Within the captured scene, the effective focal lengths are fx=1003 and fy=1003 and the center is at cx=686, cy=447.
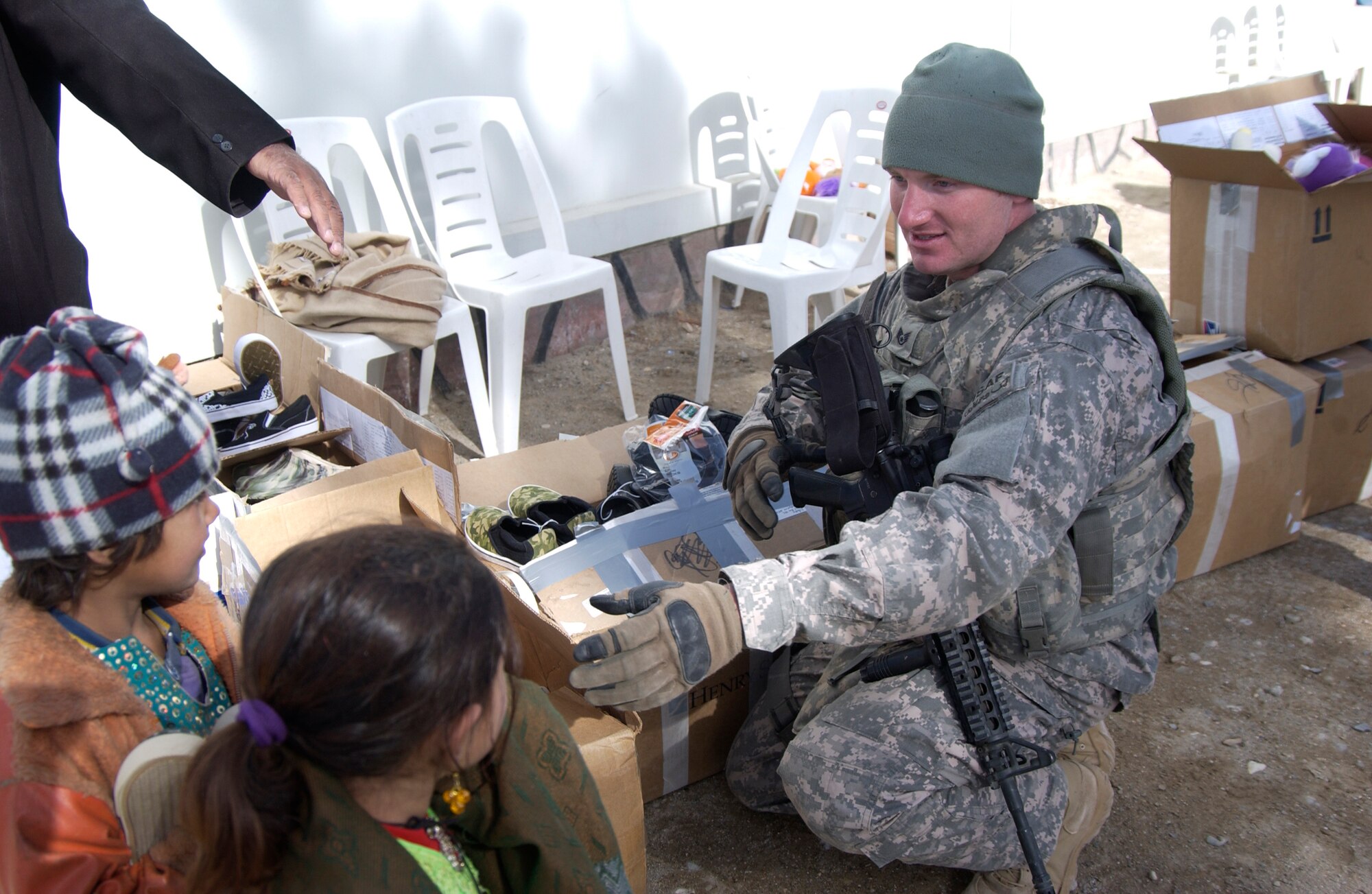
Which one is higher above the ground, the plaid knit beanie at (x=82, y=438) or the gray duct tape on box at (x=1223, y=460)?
the plaid knit beanie at (x=82, y=438)

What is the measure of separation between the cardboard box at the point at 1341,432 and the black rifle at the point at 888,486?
2.00 m

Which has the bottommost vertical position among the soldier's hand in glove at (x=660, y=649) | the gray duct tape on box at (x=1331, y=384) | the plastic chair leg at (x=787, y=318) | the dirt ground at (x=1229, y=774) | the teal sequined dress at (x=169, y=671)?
the dirt ground at (x=1229, y=774)

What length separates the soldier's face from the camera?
1950 millimetres

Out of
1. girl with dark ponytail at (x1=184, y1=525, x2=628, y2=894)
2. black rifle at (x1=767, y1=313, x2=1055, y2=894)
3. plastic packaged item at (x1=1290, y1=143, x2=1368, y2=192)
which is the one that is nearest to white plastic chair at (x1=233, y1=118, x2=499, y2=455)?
black rifle at (x1=767, y1=313, x2=1055, y2=894)

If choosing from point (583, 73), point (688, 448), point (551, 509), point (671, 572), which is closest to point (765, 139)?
point (583, 73)

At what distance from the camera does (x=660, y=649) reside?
1615 mm

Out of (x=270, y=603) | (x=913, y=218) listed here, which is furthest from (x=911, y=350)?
(x=270, y=603)

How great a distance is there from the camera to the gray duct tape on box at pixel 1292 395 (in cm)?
310

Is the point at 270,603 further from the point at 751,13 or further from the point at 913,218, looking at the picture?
the point at 751,13

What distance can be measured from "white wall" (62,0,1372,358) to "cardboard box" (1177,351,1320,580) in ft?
8.73

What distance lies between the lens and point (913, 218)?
6.52 ft

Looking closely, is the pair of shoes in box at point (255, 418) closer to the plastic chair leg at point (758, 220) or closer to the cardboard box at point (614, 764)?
the cardboard box at point (614, 764)

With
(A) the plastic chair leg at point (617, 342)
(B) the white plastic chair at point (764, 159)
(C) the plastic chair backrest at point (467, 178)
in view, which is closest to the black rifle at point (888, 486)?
(A) the plastic chair leg at point (617, 342)

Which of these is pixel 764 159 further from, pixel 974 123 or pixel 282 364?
pixel 974 123
